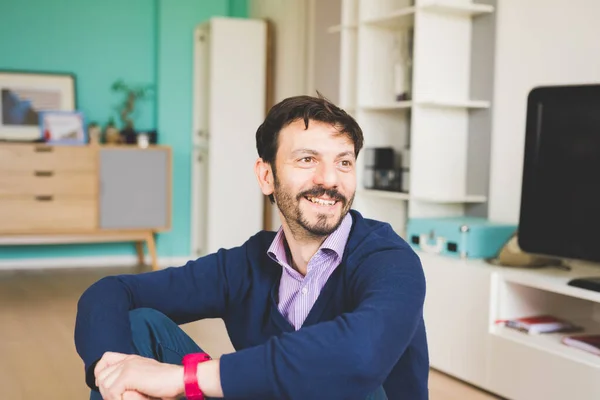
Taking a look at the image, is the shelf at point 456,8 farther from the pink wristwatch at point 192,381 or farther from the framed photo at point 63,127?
the framed photo at point 63,127

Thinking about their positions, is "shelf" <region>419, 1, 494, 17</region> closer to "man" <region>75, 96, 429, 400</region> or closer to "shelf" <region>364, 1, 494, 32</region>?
"shelf" <region>364, 1, 494, 32</region>

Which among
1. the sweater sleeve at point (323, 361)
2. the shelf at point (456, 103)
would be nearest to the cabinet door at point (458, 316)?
the shelf at point (456, 103)

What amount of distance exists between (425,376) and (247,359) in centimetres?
47

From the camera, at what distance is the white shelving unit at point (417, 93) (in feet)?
11.7

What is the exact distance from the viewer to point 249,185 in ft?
18.4

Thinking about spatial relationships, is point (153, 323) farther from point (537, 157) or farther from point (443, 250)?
point (443, 250)

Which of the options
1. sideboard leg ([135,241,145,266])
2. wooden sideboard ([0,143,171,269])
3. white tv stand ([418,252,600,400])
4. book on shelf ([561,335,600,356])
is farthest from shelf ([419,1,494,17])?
sideboard leg ([135,241,145,266])

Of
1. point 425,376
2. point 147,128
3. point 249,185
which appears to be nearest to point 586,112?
point 425,376

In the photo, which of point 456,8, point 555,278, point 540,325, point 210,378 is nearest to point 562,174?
point 555,278

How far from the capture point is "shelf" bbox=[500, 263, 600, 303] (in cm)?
259

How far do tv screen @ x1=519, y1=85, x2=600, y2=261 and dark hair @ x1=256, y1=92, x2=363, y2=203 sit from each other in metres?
1.31

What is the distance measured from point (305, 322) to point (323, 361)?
14.1 inches

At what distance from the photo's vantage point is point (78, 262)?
5789 mm

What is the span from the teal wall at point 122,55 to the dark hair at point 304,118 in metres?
4.33
